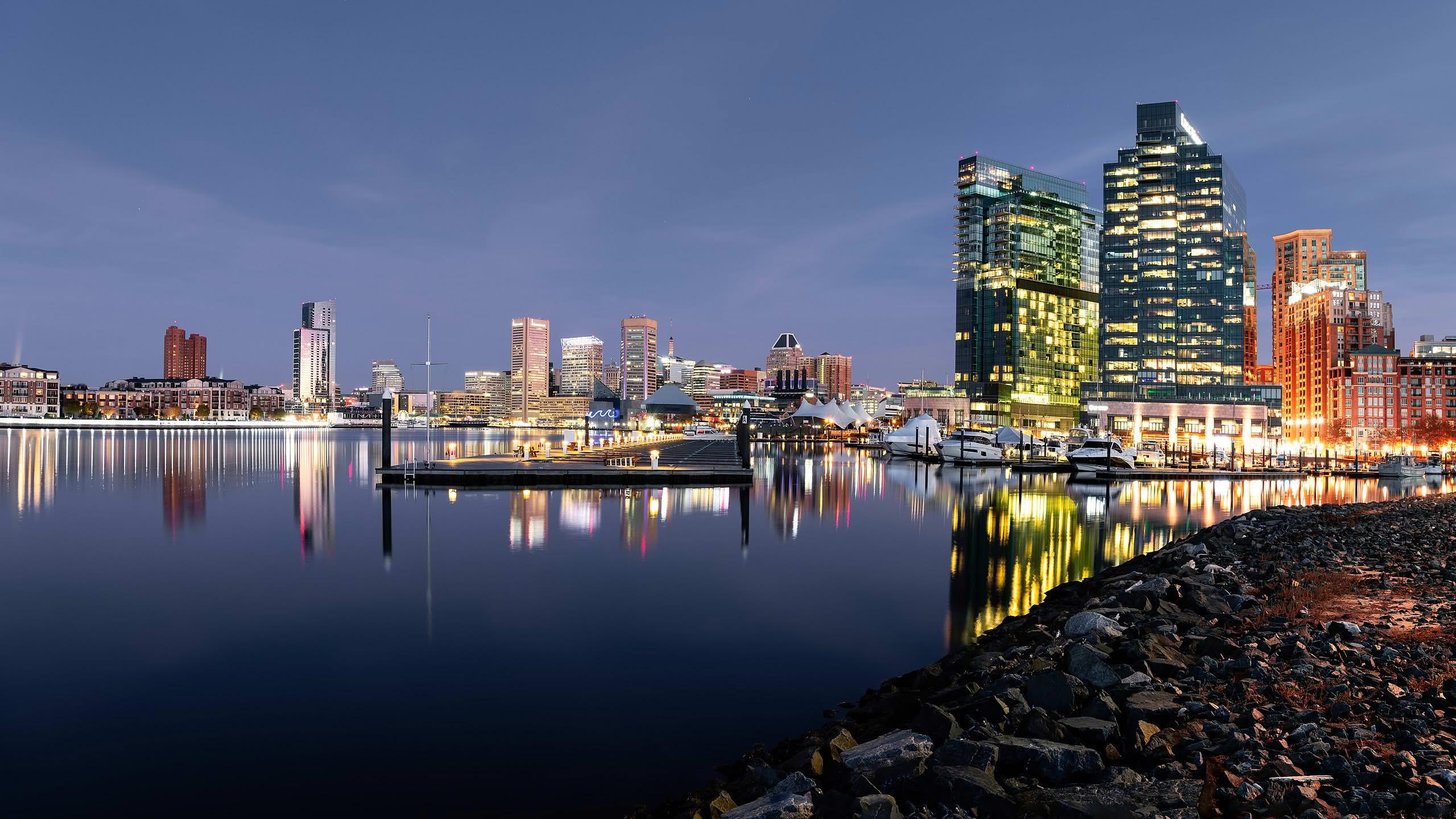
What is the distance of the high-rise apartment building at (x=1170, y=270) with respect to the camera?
17838cm

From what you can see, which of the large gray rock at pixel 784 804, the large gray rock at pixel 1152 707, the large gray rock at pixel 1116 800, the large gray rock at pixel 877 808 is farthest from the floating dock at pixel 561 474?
the large gray rock at pixel 1116 800

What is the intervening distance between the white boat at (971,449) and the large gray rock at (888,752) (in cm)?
9059

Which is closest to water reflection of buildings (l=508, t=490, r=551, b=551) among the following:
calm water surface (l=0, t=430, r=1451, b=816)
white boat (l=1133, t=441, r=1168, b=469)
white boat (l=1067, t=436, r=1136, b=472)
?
calm water surface (l=0, t=430, r=1451, b=816)

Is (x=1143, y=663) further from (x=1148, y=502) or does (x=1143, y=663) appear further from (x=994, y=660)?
(x=1148, y=502)

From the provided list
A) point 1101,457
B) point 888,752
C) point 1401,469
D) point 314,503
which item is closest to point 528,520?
point 314,503

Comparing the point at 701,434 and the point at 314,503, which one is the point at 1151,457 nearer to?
the point at 314,503

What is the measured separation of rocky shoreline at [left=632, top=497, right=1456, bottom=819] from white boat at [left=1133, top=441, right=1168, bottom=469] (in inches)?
3005

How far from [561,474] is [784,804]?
51.3 m

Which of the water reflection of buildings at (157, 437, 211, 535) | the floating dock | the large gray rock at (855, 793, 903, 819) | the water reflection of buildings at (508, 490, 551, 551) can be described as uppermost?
the large gray rock at (855, 793, 903, 819)

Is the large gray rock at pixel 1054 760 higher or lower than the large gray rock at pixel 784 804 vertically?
higher

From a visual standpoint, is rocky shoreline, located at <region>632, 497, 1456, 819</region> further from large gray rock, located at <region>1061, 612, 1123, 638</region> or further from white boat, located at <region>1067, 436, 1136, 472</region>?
white boat, located at <region>1067, 436, 1136, 472</region>

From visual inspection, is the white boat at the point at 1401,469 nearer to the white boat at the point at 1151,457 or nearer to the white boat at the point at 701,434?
the white boat at the point at 1151,457

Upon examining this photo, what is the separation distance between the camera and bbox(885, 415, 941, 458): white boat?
368 feet

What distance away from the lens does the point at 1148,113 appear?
18425cm
